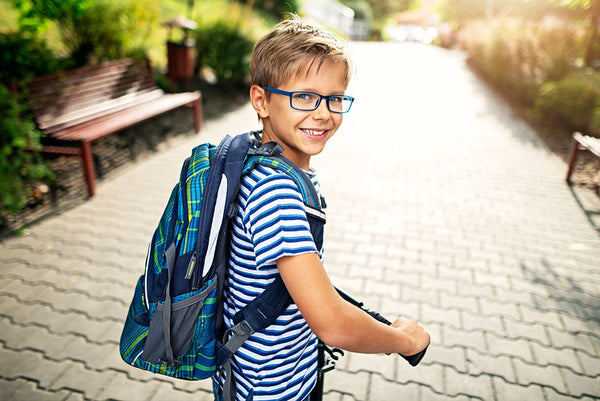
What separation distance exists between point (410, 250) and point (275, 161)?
11.8 feet

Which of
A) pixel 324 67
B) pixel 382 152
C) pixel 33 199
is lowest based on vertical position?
pixel 33 199

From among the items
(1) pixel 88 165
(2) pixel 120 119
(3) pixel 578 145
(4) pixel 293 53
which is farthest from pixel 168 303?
(3) pixel 578 145

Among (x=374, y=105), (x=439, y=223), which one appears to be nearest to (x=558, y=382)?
(x=439, y=223)

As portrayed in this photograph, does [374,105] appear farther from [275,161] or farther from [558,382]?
[275,161]

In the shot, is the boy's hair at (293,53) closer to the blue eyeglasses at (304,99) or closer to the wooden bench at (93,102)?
the blue eyeglasses at (304,99)

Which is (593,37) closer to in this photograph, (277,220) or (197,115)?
(197,115)

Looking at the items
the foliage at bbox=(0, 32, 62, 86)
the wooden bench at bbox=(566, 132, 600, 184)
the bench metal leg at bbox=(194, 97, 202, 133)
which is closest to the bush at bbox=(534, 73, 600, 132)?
the wooden bench at bbox=(566, 132, 600, 184)

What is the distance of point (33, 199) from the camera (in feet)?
16.2

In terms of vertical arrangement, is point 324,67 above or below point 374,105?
above

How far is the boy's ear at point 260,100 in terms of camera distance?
1325 mm

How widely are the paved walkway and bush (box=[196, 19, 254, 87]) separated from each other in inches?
127

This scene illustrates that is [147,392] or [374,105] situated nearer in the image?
[147,392]

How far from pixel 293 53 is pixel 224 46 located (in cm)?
939

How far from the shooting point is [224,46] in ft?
32.6
